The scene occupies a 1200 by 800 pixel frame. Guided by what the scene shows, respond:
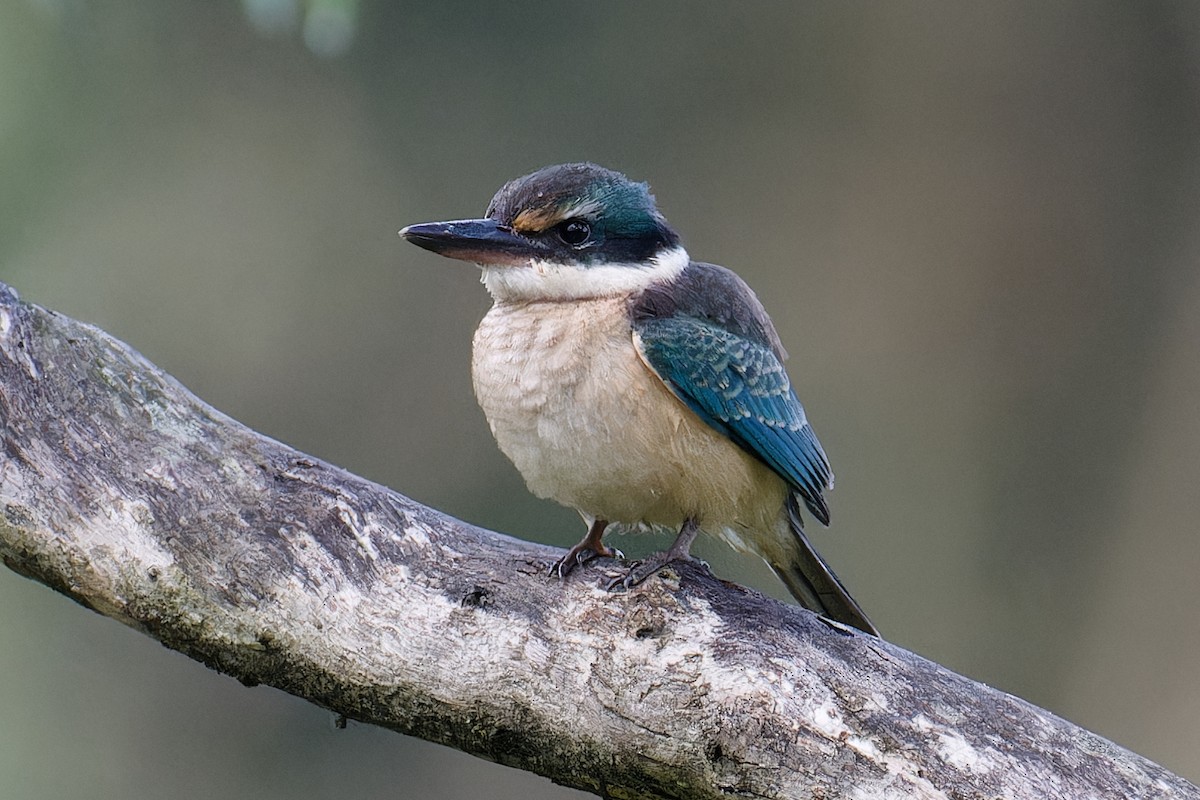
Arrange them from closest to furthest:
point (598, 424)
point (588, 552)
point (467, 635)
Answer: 1. point (467, 635)
2. point (598, 424)
3. point (588, 552)

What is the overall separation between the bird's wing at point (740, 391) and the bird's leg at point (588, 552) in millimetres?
364

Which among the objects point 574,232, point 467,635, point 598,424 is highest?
point 574,232

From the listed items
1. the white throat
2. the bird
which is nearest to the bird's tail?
the bird

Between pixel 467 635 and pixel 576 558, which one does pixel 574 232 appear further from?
pixel 467 635

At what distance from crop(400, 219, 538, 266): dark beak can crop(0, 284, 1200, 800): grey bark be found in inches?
22.5

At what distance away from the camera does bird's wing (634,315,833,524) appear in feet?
8.75

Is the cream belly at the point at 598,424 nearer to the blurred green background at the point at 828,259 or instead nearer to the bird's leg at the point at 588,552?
the bird's leg at the point at 588,552

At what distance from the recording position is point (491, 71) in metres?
4.67

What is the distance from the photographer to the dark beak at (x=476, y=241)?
108 inches

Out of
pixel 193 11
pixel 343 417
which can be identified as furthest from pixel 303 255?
pixel 193 11

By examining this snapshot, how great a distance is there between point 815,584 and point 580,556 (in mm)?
675

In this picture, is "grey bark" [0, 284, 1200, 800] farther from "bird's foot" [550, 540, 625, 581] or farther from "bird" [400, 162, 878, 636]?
"bird" [400, 162, 878, 636]

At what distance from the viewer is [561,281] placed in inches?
110

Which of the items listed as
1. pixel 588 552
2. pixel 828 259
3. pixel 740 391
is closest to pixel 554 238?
pixel 740 391
